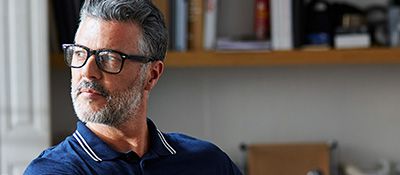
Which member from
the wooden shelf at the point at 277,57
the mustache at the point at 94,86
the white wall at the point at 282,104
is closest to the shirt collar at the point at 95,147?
the mustache at the point at 94,86

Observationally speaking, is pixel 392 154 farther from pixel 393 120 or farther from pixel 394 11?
pixel 394 11

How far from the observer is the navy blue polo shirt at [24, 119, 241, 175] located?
1295mm

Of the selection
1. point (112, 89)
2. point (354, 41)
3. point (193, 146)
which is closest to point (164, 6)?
point (354, 41)

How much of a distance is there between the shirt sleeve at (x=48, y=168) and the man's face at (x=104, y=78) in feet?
0.30

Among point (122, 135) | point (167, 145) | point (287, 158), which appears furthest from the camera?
point (287, 158)

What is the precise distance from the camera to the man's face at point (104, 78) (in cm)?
128

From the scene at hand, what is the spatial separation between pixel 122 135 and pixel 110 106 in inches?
4.1

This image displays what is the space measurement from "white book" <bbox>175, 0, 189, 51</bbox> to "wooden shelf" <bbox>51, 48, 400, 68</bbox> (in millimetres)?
45

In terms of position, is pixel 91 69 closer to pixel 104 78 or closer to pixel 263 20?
pixel 104 78

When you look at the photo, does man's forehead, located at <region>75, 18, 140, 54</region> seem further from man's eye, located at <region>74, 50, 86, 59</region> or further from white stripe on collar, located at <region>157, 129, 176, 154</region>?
white stripe on collar, located at <region>157, 129, 176, 154</region>

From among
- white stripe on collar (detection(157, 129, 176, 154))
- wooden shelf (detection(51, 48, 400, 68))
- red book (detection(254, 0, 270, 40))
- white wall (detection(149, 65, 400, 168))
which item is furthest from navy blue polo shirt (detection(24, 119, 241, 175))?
white wall (detection(149, 65, 400, 168))

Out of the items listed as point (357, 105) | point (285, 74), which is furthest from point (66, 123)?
point (357, 105)

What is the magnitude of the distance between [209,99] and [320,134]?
48 centimetres

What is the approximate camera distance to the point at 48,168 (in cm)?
127
